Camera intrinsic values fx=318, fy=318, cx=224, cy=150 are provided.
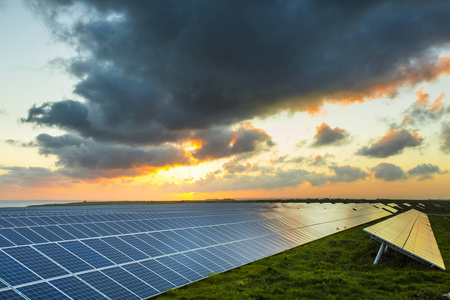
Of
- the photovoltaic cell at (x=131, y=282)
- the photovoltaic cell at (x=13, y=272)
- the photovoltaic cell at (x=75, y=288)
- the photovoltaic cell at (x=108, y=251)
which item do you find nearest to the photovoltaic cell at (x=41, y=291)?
the photovoltaic cell at (x=75, y=288)

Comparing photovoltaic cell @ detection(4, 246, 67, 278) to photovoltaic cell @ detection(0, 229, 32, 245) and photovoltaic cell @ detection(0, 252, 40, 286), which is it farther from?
photovoltaic cell @ detection(0, 229, 32, 245)

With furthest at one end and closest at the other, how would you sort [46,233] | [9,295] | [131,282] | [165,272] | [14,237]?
[46,233] < [165,272] < [14,237] < [131,282] < [9,295]

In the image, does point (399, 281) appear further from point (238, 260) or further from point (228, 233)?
point (228, 233)

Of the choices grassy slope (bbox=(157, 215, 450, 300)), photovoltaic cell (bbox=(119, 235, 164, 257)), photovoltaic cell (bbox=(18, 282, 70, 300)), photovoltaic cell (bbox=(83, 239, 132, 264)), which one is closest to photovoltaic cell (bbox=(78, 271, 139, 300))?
photovoltaic cell (bbox=(18, 282, 70, 300))

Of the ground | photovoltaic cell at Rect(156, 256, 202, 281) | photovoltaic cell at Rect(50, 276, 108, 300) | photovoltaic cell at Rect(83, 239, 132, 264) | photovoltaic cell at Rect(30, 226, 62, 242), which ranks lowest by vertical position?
the ground

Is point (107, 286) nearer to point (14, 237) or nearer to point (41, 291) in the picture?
point (41, 291)

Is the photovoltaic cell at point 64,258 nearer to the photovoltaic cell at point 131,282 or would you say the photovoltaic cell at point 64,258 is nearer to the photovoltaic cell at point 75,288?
the photovoltaic cell at point 75,288

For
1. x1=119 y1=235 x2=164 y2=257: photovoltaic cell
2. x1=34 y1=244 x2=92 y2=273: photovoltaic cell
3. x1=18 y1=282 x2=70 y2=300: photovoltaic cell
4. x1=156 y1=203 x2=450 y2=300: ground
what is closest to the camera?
x1=18 y1=282 x2=70 y2=300: photovoltaic cell

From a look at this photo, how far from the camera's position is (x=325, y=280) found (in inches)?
851

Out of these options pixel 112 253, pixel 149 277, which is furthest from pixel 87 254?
pixel 149 277

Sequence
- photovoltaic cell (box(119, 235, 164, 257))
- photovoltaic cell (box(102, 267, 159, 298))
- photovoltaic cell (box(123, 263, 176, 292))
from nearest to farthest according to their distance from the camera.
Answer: photovoltaic cell (box(102, 267, 159, 298)) → photovoltaic cell (box(123, 263, 176, 292)) → photovoltaic cell (box(119, 235, 164, 257))

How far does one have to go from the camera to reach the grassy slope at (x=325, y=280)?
18469 millimetres

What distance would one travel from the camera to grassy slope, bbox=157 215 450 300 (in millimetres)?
18469

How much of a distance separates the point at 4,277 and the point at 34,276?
49.4 inches
